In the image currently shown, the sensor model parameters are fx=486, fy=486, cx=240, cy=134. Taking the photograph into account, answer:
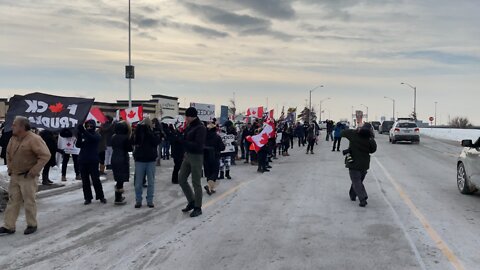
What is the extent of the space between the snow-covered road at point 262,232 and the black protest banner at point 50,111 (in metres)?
1.67

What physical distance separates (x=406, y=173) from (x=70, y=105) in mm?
10746

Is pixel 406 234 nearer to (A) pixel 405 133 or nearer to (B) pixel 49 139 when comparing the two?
(B) pixel 49 139

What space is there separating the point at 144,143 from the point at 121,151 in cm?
55

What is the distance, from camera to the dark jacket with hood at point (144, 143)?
374 inches

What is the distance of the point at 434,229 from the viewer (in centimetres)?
757

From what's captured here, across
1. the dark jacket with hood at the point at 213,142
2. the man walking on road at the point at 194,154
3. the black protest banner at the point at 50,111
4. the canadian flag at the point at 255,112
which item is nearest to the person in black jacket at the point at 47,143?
the black protest banner at the point at 50,111

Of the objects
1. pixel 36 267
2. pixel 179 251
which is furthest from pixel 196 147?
pixel 36 267

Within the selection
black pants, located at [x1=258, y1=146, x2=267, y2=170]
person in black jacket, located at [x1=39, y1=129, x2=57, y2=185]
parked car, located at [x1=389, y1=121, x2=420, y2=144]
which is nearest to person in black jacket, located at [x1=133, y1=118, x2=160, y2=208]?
A: person in black jacket, located at [x1=39, y1=129, x2=57, y2=185]

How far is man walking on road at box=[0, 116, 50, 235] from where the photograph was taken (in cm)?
741

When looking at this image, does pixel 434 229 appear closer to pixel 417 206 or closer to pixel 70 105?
pixel 417 206

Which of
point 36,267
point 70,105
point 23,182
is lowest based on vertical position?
point 36,267

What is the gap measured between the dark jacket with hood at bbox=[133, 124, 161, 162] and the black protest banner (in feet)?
5.19

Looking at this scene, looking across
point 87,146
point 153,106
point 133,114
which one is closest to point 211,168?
point 87,146

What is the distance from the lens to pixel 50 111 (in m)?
10.4
